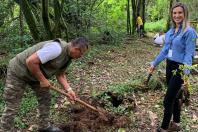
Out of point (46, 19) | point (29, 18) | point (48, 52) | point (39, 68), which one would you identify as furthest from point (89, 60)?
point (48, 52)

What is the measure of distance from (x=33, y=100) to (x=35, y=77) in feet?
7.69

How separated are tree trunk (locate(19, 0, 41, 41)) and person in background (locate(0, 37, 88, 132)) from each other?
623 cm

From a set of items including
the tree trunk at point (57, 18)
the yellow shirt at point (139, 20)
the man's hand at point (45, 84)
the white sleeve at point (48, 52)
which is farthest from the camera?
the yellow shirt at point (139, 20)

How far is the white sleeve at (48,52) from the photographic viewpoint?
4824mm

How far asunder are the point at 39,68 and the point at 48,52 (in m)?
0.29

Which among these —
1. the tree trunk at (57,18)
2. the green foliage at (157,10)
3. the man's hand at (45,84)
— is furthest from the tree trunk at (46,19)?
the green foliage at (157,10)

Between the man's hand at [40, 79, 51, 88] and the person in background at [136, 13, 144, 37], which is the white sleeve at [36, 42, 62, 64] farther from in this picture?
the person in background at [136, 13, 144, 37]

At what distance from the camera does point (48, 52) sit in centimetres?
482

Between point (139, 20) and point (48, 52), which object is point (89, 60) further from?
point (139, 20)

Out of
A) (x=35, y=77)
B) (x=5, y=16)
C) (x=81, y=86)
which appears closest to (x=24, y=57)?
(x=35, y=77)

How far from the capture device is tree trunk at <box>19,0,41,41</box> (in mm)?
11234

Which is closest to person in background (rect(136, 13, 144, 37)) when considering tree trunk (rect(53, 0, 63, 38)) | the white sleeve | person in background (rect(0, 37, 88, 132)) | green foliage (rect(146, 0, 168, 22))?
tree trunk (rect(53, 0, 63, 38))

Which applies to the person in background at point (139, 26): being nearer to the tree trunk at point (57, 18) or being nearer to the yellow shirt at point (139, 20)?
the yellow shirt at point (139, 20)

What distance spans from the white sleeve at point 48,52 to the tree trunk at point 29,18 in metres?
6.76
